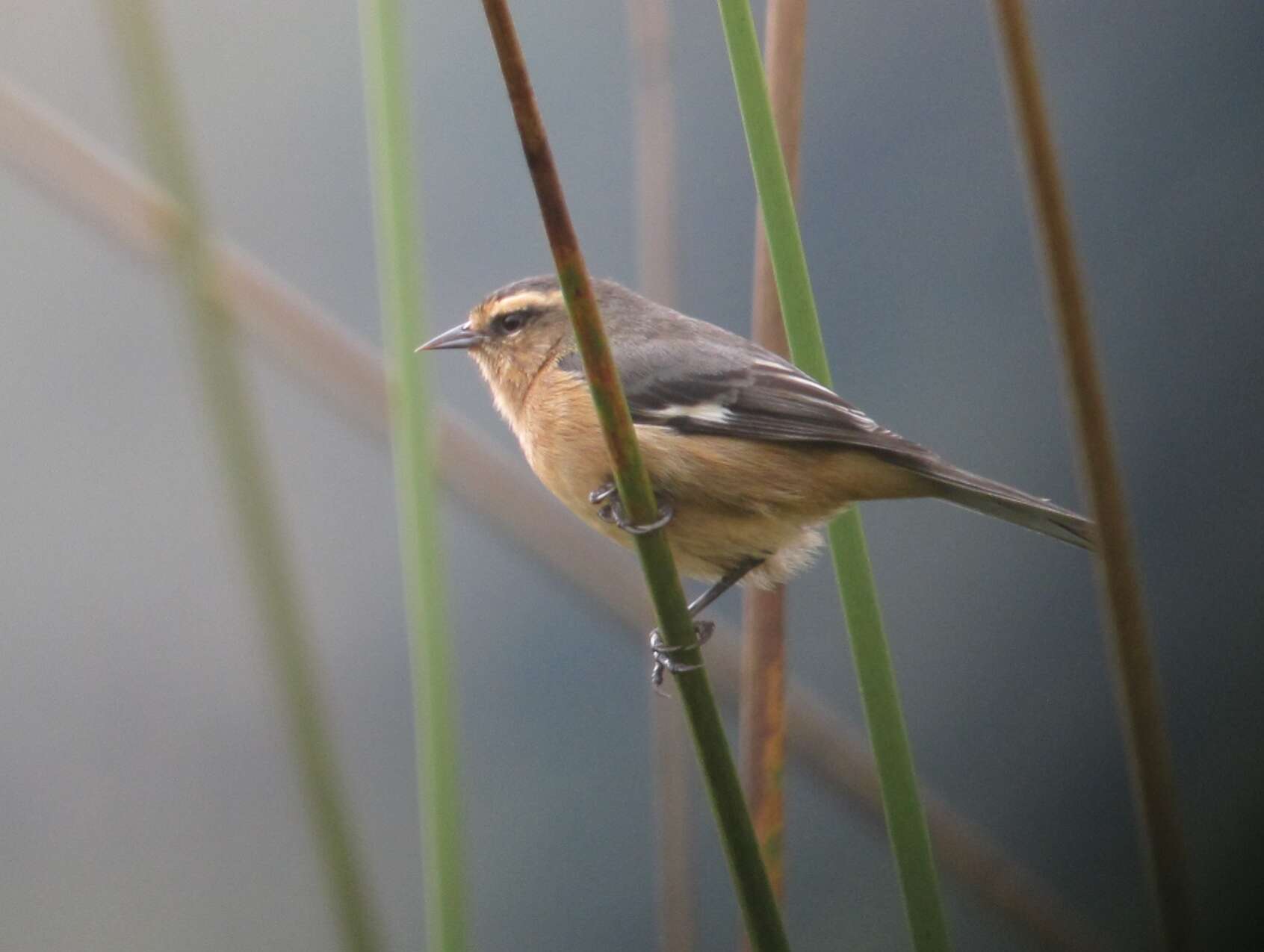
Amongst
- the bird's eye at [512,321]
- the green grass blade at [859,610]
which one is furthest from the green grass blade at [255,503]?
the bird's eye at [512,321]

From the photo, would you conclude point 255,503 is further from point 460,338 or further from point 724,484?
point 460,338

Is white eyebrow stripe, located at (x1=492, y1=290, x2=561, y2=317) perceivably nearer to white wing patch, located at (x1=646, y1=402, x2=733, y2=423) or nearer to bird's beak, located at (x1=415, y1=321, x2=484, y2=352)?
bird's beak, located at (x1=415, y1=321, x2=484, y2=352)

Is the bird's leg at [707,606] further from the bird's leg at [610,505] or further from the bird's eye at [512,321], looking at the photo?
the bird's eye at [512,321]

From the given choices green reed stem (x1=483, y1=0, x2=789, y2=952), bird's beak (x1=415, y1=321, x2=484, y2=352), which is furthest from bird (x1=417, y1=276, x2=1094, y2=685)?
green reed stem (x1=483, y1=0, x2=789, y2=952)

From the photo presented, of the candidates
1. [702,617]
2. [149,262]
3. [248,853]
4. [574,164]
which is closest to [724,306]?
[574,164]

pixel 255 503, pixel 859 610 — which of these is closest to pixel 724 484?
pixel 859 610

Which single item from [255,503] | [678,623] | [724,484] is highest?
[724,484]
